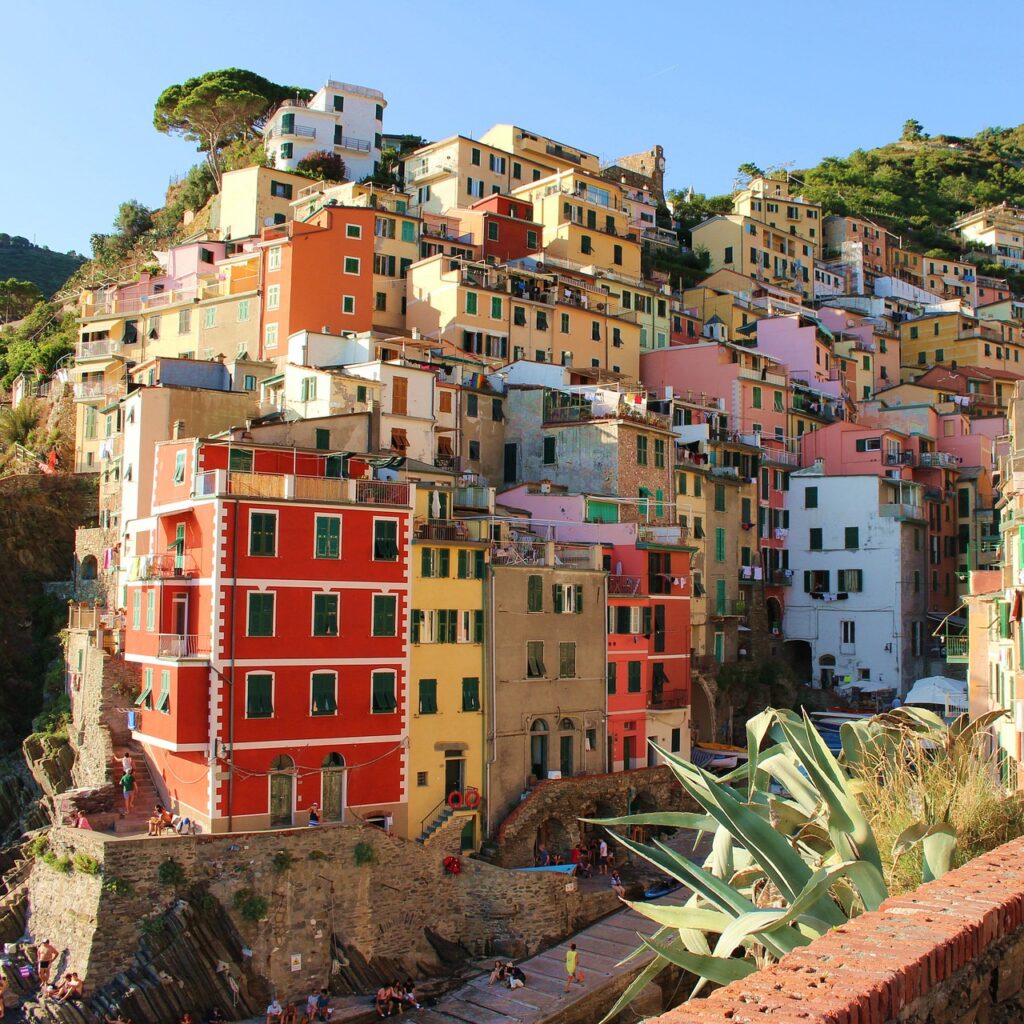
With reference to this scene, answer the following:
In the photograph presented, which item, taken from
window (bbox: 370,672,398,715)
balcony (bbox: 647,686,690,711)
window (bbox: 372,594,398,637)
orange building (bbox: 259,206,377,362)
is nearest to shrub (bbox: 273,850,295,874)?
window (bbox: 370,672,398,715)

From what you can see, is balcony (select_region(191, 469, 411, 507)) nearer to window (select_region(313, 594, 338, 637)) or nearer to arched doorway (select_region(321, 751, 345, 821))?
window (select_region(313, 594, 338, 637))

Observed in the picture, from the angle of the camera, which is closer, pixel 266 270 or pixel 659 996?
pixel 659 996

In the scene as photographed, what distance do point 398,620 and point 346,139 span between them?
57139 millimetres

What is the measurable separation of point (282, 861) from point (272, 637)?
6.24 m

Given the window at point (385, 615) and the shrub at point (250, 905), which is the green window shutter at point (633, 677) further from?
the shrub at point (250, 905)

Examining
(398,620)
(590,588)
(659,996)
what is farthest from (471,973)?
(590,588)

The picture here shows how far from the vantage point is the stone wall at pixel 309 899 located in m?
30.0

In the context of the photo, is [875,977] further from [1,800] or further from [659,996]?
[1,800]

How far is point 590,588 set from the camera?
1679 inches

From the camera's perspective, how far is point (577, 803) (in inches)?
1581

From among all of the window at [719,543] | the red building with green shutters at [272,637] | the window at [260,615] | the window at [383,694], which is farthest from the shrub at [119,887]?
the window at [719,543]

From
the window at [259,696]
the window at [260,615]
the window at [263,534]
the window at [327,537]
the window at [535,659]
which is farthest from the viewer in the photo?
the window at [535,659]

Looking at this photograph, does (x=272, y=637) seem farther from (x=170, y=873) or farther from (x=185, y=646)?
(x=170, y=873)

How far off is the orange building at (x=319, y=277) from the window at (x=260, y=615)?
24.6m
